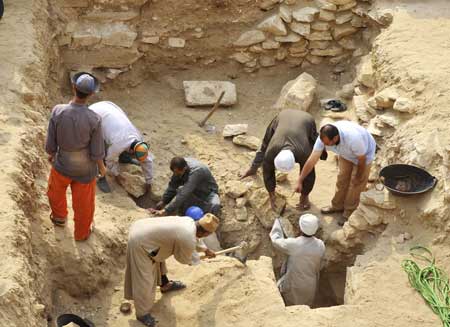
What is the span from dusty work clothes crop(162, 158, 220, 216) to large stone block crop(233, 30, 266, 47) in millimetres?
3231

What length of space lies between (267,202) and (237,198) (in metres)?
0.40

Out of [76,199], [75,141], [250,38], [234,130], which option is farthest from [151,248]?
[250,38]

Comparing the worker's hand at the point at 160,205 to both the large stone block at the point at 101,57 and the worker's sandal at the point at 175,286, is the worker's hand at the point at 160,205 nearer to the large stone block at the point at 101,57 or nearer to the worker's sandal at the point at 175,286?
the worker's sandal at the point at 175,286

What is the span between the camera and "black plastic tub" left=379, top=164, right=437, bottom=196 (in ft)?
24.0

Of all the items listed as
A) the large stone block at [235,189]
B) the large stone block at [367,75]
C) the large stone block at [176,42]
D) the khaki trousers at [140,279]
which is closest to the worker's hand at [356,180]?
the large stone block at [235,189]

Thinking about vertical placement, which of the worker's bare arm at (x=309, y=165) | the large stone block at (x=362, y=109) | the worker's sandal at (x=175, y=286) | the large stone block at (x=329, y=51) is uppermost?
the large stone block at (x=329, y=51)

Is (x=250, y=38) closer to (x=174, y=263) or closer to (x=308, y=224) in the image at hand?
(x=308, y=224)

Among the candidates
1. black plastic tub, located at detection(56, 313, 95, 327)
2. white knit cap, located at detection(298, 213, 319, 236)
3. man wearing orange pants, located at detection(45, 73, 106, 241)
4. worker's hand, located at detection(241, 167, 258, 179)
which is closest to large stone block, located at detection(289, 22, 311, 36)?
worker's hand, located at detection(241, 167, 258, 179)

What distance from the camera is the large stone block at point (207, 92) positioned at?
10.3m

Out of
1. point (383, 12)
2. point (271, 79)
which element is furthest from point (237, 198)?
point (383, 12)

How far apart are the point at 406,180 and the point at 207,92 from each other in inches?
156

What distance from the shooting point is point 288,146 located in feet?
26.2

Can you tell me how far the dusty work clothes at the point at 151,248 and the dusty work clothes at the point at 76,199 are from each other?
63 cm

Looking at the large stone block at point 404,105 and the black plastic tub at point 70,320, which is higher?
the large stone block at point 404,105
